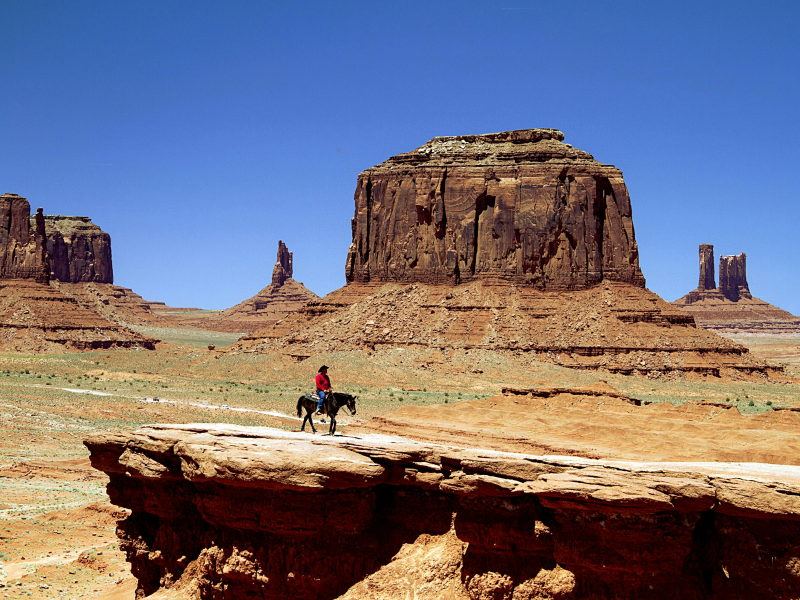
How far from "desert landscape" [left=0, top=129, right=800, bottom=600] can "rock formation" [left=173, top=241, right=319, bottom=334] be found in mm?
69654

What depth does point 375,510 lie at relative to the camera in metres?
12.3

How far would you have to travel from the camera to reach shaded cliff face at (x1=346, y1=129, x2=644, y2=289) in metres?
71.2

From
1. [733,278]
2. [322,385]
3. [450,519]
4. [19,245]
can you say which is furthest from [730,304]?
[450,519]

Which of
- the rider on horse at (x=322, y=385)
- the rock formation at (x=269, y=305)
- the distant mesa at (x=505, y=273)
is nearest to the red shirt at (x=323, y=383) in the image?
the rider on horse at (x=322, y=385)

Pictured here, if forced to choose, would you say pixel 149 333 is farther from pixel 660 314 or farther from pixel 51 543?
pixel 51 543

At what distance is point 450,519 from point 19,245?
283ft

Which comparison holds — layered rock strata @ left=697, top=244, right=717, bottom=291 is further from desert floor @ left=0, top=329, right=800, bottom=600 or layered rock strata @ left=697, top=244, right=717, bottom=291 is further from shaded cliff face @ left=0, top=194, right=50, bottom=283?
shaded cliff face @ left=0, top=194, right=50, bottom=283

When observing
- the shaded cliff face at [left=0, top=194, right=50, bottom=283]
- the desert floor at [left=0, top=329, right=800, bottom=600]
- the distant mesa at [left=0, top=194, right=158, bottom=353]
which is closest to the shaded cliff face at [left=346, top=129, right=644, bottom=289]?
the desert floor at [left=0, top=329, right=800, bottom=600]

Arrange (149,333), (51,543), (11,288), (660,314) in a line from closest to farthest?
(51,543) < (660,314) < (11,288) < (149,333)

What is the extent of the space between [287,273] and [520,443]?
154861mm

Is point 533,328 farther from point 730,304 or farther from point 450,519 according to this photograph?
point 730,304

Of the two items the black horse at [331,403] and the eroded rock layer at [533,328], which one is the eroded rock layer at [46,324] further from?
the black horse at [331,403]

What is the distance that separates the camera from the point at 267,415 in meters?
36.5

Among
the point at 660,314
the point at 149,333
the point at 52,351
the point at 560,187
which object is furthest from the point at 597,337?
the point at 149,333
